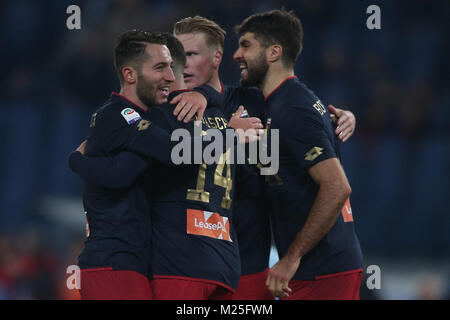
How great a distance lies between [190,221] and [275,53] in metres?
1.39

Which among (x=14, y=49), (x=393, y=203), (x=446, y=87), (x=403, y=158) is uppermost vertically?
(x=14, y=49)

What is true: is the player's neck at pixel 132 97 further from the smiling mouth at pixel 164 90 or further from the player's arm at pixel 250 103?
the player's arm at pixel 250 103

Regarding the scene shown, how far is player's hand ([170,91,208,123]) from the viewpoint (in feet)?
11.7

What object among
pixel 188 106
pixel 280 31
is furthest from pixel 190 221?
pixel 280 31

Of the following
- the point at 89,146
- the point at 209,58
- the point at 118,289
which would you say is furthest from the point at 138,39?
the point at 118,289

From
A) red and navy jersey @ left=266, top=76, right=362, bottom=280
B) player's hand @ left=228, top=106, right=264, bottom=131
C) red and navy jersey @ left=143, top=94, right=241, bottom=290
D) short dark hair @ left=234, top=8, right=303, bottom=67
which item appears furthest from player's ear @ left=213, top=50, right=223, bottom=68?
red and navy jersey @ left=143, top=94, right=241, bottom=290

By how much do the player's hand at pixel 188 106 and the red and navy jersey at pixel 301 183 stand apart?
1.88 feet

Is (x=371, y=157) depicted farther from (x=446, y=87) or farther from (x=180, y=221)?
(x=180, y=221)

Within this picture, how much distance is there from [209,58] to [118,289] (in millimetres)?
1956

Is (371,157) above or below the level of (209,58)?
below

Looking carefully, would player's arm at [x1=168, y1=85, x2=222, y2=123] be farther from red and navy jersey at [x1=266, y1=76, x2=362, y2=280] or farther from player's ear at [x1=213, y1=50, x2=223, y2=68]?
player's ear at [x1=213, y1=50, x2=223, y2=68]

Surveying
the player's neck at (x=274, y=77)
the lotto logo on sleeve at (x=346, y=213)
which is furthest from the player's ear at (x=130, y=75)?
the lotto logo on sleeve at (x=346, y=213)

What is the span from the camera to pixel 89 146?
3.59 meters

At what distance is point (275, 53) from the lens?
169 inches
